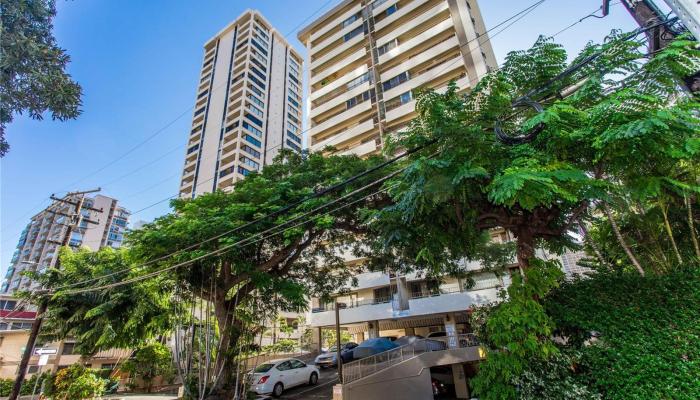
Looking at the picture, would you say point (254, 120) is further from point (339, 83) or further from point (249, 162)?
point (339, 83)

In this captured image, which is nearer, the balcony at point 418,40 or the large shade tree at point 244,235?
the large shade tree at point 244,235

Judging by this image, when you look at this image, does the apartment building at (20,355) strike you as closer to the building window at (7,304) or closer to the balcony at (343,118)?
the building window at (7,304)

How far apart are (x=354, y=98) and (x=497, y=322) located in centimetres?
2801

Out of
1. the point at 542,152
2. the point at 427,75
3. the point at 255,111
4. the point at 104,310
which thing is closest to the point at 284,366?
the point at 104,310

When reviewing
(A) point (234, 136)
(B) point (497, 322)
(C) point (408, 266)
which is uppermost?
(A) point (234, 136)

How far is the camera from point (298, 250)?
40.9 ft

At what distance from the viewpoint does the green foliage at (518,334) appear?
595 centimetres

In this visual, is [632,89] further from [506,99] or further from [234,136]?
[234,136]

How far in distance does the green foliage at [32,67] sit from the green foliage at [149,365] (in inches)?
637

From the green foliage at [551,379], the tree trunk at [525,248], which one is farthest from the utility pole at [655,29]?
the green foliage at [551,379]

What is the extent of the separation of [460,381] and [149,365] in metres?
16.3

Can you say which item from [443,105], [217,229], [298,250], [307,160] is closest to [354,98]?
[307,160]

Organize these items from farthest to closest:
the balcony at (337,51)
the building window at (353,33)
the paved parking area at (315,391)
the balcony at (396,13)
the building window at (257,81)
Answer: the building window at (257,81) → the building window at (353,33) → the balcony at (337,51) → the balcony at (396,13) → the paved parking area at (315,391)

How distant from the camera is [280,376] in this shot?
13172mm
